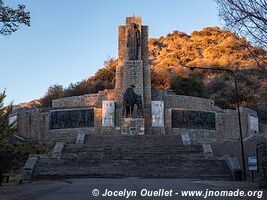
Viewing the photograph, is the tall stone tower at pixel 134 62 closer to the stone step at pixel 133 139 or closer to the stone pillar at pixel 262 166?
the stone step at pixel 133 139

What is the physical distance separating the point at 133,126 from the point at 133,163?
1312 cm

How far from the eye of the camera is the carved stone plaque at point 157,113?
126ft

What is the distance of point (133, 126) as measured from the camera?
37.3m

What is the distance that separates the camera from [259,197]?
1162 cm

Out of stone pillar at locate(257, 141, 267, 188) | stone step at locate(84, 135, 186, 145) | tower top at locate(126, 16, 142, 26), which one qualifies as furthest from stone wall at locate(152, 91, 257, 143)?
stone pillar at locate(257, 141, 267, 188)

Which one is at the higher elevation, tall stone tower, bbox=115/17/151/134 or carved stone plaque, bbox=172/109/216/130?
tall stone tower, bbox=115/17/151/134

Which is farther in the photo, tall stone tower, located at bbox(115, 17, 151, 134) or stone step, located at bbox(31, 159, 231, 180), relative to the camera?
tall stone tower, located at bbox(115, 17, 151, 134)

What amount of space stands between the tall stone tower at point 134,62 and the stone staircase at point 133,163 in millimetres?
10903

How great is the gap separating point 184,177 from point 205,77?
52074 millimetres

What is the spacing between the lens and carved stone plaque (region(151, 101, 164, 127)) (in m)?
38.4

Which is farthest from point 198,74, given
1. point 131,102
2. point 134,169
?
point 134,169

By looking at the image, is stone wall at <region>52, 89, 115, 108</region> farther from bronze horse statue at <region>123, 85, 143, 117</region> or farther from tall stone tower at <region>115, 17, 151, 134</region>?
bronze horse statue at <region>123, 85, 143, 117</region>

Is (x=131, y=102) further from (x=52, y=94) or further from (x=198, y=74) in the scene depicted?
(x=198, y=74)

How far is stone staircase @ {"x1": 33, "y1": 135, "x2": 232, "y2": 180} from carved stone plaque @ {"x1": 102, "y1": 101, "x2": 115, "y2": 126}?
8.57 metres
